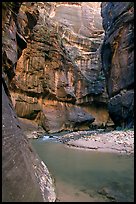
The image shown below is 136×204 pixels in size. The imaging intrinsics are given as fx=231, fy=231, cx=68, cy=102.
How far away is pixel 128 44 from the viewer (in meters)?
25.8

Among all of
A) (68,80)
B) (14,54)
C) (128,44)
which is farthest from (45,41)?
(14,54)

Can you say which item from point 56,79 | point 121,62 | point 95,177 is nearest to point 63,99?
point 56,79

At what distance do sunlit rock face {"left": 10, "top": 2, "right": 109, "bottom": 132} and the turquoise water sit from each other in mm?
19146

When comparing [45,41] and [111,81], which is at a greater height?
[45,41]

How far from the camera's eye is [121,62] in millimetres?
27094

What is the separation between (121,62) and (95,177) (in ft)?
70.0

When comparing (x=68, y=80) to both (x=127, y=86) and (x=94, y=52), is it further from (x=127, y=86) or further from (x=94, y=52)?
(x=127, y=86)

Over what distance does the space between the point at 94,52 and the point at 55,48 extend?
50.7 feet

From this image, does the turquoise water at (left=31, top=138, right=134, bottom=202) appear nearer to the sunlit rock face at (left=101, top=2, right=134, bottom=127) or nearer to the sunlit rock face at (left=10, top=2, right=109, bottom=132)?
the sunlit rock face at (left=101, top=2, right=134, bottom=127)

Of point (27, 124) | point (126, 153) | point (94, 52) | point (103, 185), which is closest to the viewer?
point (103, 185)

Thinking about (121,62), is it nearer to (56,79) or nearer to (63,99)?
(56,79)

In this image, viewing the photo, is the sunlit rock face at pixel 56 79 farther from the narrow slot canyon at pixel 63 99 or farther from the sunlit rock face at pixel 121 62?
the sunlit rock face at pixel 121 62

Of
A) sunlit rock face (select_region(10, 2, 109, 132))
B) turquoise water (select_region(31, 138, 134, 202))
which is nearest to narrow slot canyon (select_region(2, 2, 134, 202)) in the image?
turquoise water (select_region(31, 138, 134, 202))

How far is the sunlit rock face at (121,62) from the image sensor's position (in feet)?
83.3
